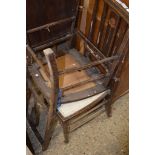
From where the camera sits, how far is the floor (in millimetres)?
1800

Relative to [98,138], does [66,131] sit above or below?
above

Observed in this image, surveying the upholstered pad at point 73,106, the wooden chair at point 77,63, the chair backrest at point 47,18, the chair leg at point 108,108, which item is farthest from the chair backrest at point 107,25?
the chair leg at point 108,108

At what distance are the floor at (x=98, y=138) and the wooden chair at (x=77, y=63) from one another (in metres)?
0.08

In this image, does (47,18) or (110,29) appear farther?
(47,18)

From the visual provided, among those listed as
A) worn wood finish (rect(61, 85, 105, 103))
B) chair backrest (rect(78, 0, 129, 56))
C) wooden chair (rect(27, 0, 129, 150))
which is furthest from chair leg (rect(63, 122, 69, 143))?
chair backrest (rect(78, 0, 129, 56))

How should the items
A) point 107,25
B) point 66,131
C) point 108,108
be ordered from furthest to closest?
point 108,108, point 66,131, point 107,25

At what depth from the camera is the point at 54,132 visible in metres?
1.85

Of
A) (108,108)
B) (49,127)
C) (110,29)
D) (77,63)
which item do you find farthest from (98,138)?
(110,29)

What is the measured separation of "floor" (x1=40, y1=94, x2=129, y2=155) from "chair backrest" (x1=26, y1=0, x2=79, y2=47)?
621 millimetres

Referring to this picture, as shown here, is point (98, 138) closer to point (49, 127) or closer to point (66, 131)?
point (66, 131)

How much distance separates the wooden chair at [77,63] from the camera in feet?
4.41

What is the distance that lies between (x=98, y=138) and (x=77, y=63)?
56 cm

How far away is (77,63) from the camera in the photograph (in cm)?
165
